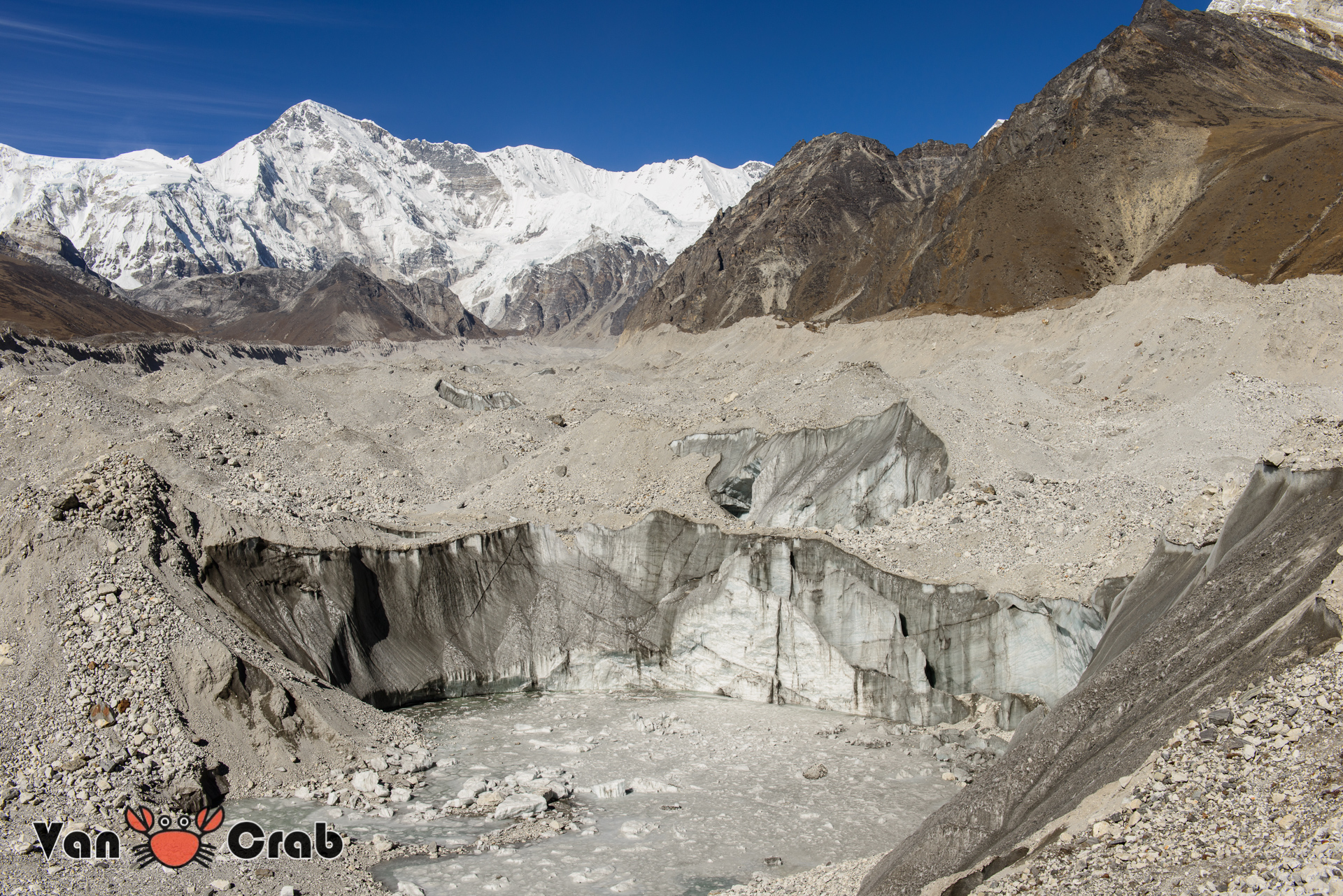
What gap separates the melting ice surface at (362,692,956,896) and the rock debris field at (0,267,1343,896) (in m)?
0.08

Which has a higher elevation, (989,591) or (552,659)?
(989,591)

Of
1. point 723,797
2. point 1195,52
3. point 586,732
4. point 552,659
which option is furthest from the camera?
point 1195,52

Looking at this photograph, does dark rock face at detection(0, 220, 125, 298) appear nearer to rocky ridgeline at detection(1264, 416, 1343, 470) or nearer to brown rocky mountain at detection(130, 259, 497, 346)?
brown rocky mountain at detection(130, 259, 497, 346)

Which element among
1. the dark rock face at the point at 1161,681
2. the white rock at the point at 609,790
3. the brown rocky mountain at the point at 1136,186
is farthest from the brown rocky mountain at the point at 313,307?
the dark rock face at the point at 1161,681

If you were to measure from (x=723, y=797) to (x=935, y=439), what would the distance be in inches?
579

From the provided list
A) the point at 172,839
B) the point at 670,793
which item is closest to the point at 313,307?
the point at 670,793

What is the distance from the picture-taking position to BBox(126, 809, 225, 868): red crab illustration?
1188cm

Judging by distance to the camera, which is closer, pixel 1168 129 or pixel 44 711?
pixel 44 711

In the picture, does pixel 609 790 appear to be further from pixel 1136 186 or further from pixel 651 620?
pixel 1136 186

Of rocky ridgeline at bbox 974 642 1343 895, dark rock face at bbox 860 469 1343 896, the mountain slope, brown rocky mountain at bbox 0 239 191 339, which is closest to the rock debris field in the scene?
rocky ridgeline at bbox 974 642 1343 895

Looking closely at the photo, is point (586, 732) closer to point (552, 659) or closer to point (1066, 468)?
point (552, 659)

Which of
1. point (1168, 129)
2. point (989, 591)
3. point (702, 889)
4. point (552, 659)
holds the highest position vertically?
point (1168, 129)

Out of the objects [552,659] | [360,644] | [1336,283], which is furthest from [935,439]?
[1336,283]

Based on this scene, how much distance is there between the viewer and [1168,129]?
60844mm
